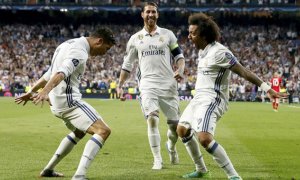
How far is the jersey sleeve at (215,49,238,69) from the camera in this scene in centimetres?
863

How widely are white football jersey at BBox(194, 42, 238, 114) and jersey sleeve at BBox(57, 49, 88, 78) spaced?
1722 mm

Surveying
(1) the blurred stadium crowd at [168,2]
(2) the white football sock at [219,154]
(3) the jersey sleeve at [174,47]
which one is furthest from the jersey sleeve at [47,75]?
(1) the blurred stadium crowd at [168,2]

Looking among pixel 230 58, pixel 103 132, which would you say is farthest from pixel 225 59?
pixel 103 132

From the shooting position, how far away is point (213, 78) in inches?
352

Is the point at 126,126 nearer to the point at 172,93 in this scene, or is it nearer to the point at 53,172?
the point at 172,93

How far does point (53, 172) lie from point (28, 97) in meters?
1.29

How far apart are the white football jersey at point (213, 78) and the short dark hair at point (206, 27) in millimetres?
109

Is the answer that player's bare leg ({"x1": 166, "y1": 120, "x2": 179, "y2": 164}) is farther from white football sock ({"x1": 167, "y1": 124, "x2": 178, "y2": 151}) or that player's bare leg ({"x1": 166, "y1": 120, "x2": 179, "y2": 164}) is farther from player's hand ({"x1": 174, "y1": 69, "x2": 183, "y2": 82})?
player's hand ({"x1": 174, "y1": 69, "x2": 183, "y2": 82})

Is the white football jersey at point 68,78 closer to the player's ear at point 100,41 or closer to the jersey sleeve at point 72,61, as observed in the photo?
the jersey sleeve at point 72,61

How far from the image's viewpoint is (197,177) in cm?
951

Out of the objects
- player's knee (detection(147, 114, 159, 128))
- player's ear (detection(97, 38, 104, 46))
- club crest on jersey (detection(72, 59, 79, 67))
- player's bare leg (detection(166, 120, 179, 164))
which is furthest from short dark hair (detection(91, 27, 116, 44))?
player's bare leg (detection(166, 120, 179, 164))

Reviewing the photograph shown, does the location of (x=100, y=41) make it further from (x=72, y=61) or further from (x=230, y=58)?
(x=230, y=58)

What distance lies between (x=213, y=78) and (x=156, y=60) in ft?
8.35

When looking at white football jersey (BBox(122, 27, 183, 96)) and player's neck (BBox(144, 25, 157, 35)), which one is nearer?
white football jersey (BBox(122, 27, 183, 96))
